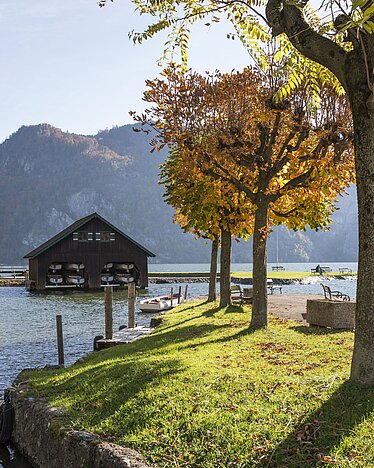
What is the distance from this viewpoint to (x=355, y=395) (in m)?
8.35

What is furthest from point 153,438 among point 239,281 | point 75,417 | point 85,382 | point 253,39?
point 239,281

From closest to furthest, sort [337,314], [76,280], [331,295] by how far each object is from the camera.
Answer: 1. [337,314]
2. [331,295]
3. [76,280]

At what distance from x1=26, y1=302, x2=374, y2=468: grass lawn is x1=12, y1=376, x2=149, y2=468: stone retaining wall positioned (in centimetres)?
23

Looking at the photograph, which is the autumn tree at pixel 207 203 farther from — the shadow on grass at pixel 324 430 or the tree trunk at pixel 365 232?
the shadow on grass at pixel 324 430

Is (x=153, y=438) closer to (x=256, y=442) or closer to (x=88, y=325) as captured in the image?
(x=256, y=442)

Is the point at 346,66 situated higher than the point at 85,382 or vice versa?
the point at 346,66

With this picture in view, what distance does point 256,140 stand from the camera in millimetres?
17625

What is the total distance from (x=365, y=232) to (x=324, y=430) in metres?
3.00

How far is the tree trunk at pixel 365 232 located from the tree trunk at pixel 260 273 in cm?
828

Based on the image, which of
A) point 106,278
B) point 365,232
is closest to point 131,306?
point 365,232

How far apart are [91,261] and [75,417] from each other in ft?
205

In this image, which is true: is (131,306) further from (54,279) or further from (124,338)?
(54,279)

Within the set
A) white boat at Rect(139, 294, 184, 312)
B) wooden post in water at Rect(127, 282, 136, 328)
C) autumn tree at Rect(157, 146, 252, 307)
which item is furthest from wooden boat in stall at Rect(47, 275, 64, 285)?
autumn tree at Rect(157, 146, 252, 307)

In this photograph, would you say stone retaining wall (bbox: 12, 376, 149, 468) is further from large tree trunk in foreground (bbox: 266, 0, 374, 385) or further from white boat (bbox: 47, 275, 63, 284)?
white boat (bbox: 47, 275, 63, 284)
